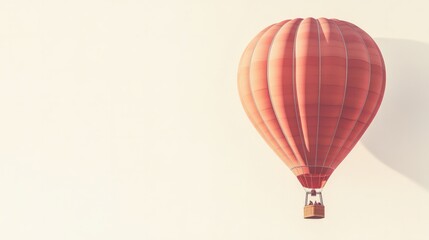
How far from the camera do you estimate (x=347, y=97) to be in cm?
2742

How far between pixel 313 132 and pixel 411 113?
5456 mm

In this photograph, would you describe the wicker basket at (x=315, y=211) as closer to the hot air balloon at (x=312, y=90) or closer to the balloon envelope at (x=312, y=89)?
the hot air balloon at (x=312, y=90)

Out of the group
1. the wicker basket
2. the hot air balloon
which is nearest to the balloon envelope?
the hot air balloon

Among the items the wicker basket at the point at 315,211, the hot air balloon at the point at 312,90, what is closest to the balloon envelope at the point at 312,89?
the hot air balloon at the point at 312,90

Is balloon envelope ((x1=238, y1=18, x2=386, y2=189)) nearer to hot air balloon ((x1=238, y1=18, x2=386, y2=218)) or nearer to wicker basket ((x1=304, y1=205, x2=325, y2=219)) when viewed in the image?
hot air balloon ((x1=238, y1=18, x2=386, y2=218))

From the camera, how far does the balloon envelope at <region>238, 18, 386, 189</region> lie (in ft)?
89.9

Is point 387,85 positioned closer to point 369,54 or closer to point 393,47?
point 393,47

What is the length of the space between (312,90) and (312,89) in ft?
0.09

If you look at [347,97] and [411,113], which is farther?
[411,113]

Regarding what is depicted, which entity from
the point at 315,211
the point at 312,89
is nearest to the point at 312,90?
the point at 312,89

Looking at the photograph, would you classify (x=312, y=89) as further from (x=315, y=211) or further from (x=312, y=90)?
(x=315, y=211)

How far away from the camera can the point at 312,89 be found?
2741 cm

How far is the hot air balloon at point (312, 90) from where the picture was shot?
2741 centimetres

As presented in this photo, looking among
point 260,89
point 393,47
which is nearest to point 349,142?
point 260,89
